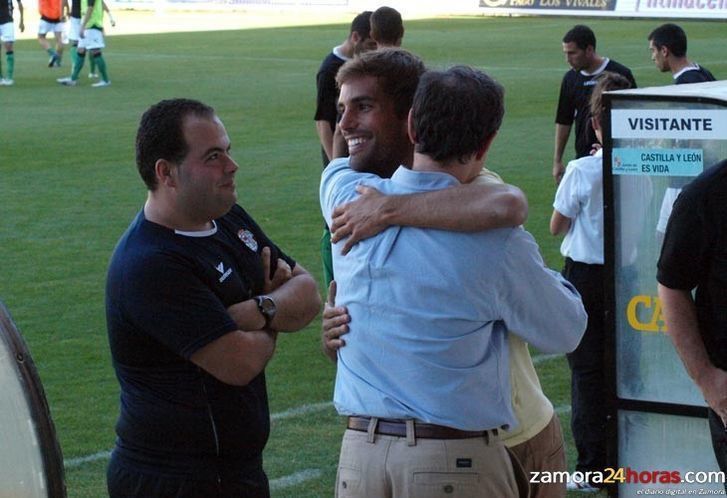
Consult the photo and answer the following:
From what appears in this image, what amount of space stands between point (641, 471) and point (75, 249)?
22.7 feet

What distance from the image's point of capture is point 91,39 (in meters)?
25.8

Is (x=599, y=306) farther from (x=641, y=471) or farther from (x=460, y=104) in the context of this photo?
(x=460, y=104)

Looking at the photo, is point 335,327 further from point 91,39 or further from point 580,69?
point 91,39

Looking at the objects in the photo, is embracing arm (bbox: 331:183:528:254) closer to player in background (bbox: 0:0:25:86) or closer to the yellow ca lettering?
the yellow ca lettering

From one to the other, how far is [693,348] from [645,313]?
165 cm

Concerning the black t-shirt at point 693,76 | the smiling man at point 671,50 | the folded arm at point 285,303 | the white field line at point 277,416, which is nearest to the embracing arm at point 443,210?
the folded arm at point 285,303

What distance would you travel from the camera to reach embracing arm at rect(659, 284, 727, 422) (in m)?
4.00

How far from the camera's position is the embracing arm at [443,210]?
3.29 m

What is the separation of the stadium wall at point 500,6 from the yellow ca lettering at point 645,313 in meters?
35.4

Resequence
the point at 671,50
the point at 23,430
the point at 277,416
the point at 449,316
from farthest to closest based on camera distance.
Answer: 1. the point at 671,50
2. the point at 277,416
3. the point at 449,316
4. the point at 23,430

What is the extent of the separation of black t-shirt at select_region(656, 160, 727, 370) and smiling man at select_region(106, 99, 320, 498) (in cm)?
122

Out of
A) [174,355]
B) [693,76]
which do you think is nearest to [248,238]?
[174,355]

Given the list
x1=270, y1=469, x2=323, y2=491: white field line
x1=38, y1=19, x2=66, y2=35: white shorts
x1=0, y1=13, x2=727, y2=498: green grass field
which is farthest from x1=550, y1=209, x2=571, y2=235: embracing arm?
x1=38, y1=19, x2=66, y2=35: white shorts

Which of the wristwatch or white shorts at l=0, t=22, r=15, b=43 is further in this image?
white shorts at l=0, t=22, r=15, b=43
